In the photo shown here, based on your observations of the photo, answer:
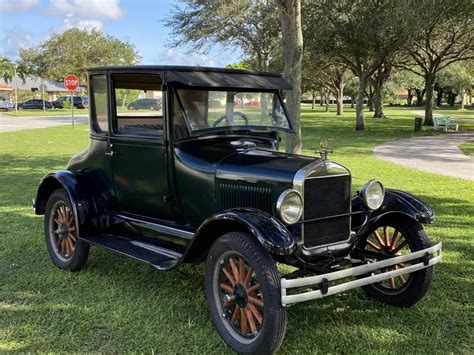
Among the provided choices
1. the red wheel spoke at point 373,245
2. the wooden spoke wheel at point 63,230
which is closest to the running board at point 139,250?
the wooden spoke wheel at point 63,230

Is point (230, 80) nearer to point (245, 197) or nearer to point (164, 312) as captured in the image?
point (245, 197)

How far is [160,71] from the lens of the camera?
4082 millimetres

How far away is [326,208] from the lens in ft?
12.2

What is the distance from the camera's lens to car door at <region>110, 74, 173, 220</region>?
429 cm

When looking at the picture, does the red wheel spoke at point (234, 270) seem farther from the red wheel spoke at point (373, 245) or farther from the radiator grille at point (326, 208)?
the red wheel spoke at point (373, 245)

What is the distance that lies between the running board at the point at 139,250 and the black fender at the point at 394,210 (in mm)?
1514

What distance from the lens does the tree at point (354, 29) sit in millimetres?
20047

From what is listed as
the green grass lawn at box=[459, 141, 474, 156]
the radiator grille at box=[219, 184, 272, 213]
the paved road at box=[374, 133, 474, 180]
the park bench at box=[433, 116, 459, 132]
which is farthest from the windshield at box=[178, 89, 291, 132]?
the park bench at box=[433, 116, 459, 132]

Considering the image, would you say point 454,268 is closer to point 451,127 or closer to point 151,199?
point 151,199

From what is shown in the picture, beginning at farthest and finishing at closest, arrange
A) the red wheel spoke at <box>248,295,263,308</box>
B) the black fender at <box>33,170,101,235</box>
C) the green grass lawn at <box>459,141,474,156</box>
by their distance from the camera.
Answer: the green grass lawn at <box>459,141,474,156</box>, the black fender at <box>33,170,101,235</box>, the red wheel spoke at <box>248,295,263,308</box>

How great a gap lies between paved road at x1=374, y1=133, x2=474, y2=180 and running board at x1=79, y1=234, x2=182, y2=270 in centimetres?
812

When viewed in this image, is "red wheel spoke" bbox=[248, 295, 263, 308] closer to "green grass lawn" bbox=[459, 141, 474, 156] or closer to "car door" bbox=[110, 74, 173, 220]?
"car door" bbox=[110, 74, 173, 220]

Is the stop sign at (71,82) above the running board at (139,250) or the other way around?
above

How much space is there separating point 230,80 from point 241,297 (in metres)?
1.92
